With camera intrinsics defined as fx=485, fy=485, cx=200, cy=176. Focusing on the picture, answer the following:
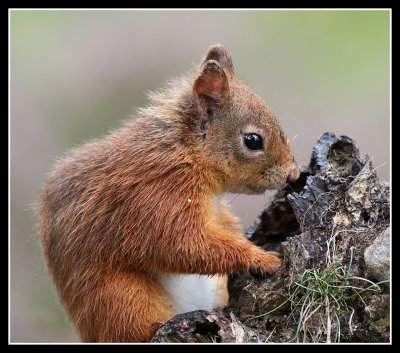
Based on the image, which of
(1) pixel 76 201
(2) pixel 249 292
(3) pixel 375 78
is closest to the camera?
(2) pixel 249 292

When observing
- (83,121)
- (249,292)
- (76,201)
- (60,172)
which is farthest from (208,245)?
(83,121)

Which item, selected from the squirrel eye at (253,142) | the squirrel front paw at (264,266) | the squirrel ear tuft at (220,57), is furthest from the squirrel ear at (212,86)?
the squirrel front paw at (264,266)

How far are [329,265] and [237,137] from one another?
148 centimetres

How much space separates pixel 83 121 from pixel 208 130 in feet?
16.9

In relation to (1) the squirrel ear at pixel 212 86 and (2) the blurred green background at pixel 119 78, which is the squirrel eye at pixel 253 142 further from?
(2) the blurred green background at pixel 119 78

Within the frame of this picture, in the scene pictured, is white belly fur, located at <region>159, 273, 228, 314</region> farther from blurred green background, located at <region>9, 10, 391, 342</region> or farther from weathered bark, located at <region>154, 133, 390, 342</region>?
blurred green background, located at <region>9, 10, 391, 342</region>

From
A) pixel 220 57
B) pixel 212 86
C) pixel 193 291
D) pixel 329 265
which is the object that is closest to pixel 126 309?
pixel 193 291

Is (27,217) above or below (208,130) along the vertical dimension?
below

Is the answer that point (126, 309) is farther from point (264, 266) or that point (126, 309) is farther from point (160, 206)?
point (264, 266)

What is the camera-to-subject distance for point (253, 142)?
4441mm

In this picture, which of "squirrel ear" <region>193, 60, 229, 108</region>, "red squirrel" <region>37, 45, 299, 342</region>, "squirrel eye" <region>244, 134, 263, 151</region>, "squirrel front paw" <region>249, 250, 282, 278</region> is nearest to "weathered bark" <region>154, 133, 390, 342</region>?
"squirrel front paw" <region>249, 250, 282, 278</region>

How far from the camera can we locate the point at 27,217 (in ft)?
29.2

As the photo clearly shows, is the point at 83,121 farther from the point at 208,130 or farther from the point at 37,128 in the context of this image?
the point at 208,130

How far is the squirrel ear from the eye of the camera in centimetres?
434
